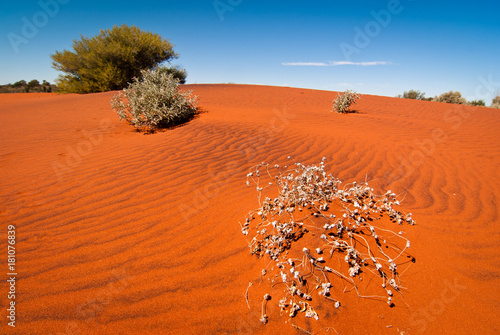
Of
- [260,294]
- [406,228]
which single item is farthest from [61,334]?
[406,228]

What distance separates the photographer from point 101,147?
4.65 metres

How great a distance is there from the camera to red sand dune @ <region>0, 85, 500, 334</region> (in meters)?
1.68

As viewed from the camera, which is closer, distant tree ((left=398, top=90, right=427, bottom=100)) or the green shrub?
the green shrub

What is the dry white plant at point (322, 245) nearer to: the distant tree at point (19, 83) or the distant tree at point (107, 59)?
the distant tree at point (107, 59)

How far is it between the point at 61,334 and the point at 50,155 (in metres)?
3.82

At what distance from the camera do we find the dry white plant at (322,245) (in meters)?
1.78

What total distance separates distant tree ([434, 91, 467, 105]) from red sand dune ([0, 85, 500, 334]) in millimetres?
19342

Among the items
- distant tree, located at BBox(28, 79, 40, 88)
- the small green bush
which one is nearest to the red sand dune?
the small green bush

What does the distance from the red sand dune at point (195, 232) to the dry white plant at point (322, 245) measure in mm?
107

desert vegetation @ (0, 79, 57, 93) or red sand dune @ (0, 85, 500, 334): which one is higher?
desert vegetation @ (0, 79, 57, 93)

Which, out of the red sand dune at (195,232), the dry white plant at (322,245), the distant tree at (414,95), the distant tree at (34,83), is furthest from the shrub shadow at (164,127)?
the distant tree at (34,83)

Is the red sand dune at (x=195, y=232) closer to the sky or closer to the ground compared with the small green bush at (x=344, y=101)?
closer to the ground

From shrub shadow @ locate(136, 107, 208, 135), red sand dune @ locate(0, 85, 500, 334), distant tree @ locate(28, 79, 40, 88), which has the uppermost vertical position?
distant tree @ locate(28, 79, 40, 88)

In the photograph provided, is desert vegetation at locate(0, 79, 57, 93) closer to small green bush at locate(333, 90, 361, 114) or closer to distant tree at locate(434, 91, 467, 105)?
small green bush at locate(333, 90, 361, 114)
